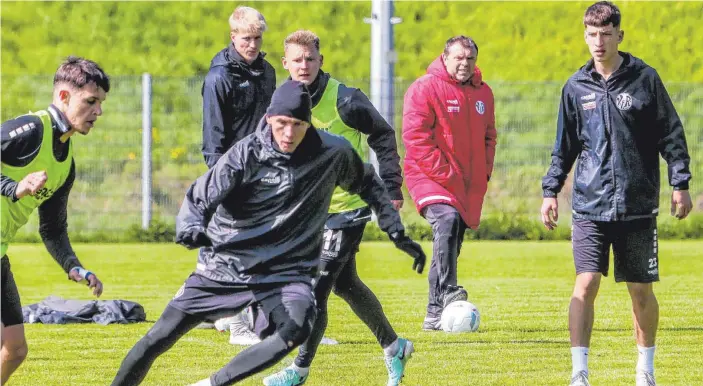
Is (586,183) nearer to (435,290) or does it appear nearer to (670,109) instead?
(670,109)

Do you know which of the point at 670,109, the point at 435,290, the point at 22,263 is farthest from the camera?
the point at 22,263

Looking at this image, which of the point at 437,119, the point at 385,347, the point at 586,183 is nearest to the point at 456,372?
the point at 385,347

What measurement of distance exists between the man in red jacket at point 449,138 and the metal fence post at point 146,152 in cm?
1094

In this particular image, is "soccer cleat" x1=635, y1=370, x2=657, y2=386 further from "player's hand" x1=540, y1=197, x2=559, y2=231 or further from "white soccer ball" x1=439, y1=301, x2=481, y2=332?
"white soccer ball" x1=439, y1=301, x2=481, y2=332

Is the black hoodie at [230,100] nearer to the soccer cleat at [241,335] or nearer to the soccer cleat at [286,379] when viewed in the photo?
the soccer cleat at [241,335]

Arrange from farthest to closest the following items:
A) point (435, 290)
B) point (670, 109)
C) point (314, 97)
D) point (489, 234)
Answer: point (489, 234) → point (435, 290) → point (314, 97) → point (670, 109)

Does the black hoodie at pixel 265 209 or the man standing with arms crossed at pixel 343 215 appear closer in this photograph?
the black hoodie at pixel 265 209

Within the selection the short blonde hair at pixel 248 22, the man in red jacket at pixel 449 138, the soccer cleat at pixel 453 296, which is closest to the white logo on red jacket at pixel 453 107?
the man in red jacket at pixel 449 138

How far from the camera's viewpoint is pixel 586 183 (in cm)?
747

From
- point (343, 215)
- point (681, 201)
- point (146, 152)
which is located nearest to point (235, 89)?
point (343, 215)

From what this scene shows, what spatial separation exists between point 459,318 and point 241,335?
159 centimetres

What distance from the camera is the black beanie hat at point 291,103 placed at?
620 centimetres

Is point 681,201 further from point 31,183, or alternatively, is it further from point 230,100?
point 31,183

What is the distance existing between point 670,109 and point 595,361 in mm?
1865
